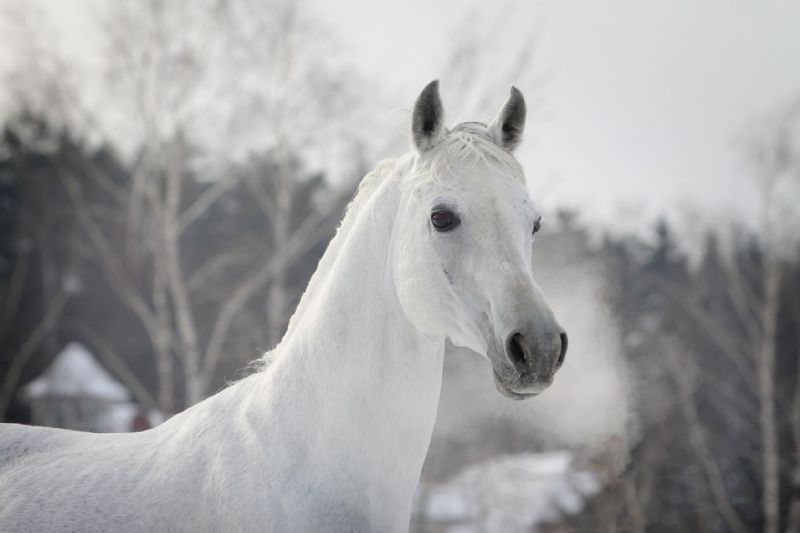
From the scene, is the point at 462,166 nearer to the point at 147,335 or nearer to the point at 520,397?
the point at 520,397

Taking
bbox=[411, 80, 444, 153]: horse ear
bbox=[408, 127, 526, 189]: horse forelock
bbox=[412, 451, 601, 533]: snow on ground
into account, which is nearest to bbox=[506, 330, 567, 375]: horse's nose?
bbox=[408, 127, 526, 189]: horse forelock

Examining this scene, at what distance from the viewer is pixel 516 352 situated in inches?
68.5

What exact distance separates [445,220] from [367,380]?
0.57 m

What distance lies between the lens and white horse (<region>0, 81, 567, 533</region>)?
183 centimetres

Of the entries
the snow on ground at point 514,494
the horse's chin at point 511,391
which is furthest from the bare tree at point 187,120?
the horse's chin at point 511,391

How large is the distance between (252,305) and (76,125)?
7016mm

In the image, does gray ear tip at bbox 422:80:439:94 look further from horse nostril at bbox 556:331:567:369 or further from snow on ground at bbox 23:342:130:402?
snow on ground at bbox 23:342:130:402

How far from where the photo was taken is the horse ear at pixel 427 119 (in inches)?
82.6

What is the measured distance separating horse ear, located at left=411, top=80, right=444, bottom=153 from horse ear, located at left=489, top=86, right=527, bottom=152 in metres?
0.22

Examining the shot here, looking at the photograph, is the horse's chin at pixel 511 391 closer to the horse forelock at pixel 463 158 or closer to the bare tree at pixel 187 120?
the horse forelock at pixel 463 158

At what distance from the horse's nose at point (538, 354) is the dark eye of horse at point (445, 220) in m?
0.42

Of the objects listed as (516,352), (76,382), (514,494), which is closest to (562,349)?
(516,352)

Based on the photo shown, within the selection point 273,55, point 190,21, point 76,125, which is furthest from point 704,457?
point 76,125

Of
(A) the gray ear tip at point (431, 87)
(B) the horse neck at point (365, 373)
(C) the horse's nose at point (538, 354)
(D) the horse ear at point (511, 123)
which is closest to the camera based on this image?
(C) the horse's nose at point (538, 354)
